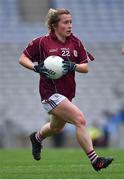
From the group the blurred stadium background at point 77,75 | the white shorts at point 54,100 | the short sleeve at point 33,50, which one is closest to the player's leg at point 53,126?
the white shorts at point 54,100

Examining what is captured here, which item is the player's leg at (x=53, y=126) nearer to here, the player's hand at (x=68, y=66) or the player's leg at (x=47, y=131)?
the player's leg at (x=47, y=131)

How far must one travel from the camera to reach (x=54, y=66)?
10.2 meters

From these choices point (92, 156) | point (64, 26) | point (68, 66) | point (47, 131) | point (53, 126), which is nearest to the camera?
point (92, 156)

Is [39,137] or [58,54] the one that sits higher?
[58,54]

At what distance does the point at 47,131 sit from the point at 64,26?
175cm

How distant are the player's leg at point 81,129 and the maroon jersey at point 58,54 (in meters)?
0.26

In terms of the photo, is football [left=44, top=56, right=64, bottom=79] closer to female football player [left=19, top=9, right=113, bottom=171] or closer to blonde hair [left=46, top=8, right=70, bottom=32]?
female football player [left=19, top=9, right=113, bottom=171]

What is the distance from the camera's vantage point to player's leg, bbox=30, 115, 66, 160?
36.7 feet

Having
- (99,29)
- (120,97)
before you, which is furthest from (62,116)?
(99,29)

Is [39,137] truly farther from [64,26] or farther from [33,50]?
[64,26]

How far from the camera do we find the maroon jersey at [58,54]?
34.6 feet

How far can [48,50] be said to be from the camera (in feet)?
34.7

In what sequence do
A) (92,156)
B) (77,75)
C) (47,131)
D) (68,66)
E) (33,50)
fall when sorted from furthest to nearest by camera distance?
1. (77,75)
2. (47,131)
3. (33,50)
4. (68,66)
5. (92,156)

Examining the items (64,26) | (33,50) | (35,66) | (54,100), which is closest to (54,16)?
(64,26)
